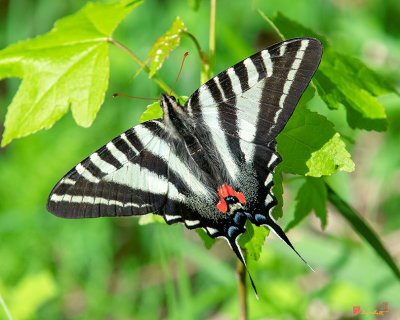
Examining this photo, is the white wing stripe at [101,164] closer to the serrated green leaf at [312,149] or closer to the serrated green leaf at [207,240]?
the serrated green leaf at [207,240]

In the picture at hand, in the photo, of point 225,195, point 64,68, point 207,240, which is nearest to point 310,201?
point 225,195

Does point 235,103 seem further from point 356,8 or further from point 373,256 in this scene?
point 356,8

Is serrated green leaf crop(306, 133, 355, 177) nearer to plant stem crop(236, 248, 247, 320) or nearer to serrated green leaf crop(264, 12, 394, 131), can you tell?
serrated green leaf crop(264, 12, 394, 131)

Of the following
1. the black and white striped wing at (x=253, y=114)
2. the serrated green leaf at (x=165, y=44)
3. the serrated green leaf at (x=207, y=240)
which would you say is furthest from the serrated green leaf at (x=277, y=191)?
the serrated green leaf at (x=165, y=44)

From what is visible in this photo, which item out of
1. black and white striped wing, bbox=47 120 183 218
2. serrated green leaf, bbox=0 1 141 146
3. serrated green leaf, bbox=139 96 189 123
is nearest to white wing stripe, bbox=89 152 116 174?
black and white striped wing, bbox=47 120 183 218

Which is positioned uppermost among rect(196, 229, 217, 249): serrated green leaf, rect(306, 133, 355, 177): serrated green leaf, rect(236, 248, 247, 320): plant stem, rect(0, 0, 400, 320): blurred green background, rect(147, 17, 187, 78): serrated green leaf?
rect(147, 17, 187, 78): serrated green leaf

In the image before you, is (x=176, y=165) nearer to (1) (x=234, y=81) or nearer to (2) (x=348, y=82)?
(1) (x=234, y=81)
